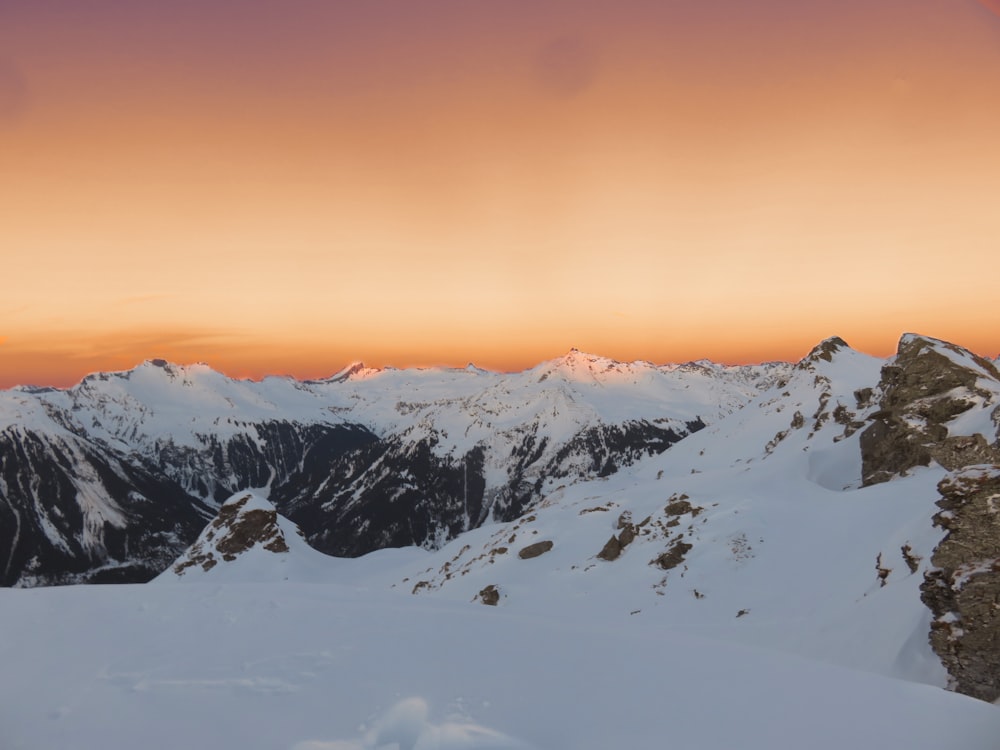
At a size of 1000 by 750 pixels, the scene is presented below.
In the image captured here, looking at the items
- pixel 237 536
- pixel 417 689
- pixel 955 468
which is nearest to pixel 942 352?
pixel 955 468

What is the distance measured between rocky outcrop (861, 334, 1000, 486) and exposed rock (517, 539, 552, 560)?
23797 millimetres

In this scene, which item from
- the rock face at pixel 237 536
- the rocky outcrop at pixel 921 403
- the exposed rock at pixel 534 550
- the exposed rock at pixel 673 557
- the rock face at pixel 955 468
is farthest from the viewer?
the rock face at pixel 237 536

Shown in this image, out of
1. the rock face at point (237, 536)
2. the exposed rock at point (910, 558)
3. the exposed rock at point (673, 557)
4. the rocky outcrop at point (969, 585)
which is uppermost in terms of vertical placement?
the rocky outcrop at point (969, 585)

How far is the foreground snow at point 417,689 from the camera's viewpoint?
6609 millimetres

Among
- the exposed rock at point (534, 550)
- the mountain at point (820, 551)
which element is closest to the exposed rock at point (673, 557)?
the mountain at point (820, 551)

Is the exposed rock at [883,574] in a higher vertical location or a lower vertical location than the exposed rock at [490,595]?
higher

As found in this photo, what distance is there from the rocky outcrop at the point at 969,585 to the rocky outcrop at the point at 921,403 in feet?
67.1

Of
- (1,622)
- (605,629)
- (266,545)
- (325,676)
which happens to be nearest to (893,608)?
(605,629)

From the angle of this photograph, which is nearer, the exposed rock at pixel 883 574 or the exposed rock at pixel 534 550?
the exposed rock at pixel 883 574

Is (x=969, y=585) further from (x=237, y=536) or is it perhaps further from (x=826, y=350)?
(x=826, y=350)

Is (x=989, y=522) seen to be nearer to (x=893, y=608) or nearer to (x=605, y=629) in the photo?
(x=893, y=608)

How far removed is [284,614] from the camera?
35.6ft

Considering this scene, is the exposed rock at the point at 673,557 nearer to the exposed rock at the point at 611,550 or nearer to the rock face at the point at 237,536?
the exposed rock at the point at 611,550

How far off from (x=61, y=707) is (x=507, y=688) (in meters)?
5.91
